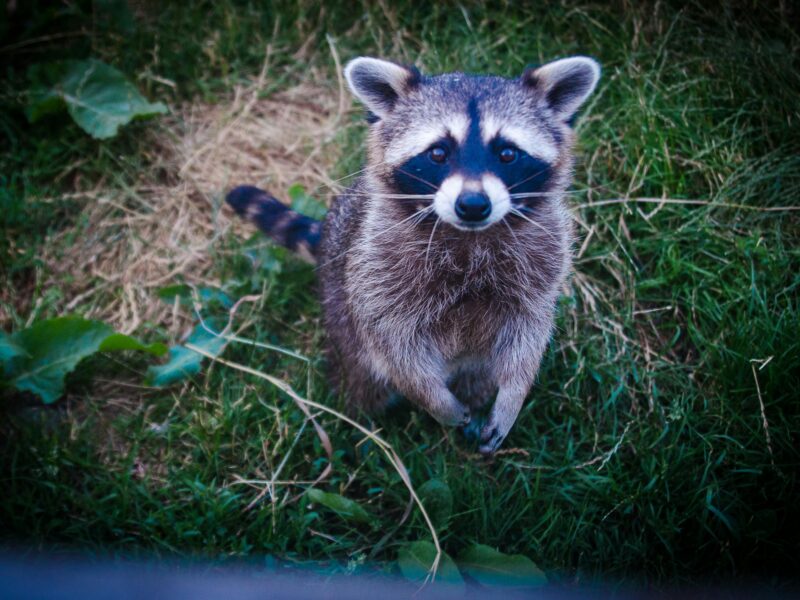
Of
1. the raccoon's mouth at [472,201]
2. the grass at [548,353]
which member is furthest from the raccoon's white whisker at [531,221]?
the grass at [548,353]

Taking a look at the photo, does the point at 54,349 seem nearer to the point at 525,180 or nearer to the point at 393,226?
the point at 393,226

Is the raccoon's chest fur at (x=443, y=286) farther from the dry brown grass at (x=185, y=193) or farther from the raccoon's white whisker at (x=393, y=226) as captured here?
the dry brown grass at (x=185, y=193)


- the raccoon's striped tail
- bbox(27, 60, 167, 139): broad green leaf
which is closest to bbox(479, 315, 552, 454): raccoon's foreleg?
the raccoon's striped tail

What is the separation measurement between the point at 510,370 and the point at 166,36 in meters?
3.02

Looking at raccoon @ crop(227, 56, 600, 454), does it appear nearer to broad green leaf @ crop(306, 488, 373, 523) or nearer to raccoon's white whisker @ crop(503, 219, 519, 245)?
raccoon's white whisker @ crop(503, 219, 519, 245)

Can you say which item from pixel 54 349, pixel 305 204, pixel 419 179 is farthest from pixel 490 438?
pixel 54 349

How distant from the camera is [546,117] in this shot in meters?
2.75

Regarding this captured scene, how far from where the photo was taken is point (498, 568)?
2.65 m

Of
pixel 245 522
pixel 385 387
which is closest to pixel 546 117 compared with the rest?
pixel 385 387

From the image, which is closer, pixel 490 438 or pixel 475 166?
pixel 475 166

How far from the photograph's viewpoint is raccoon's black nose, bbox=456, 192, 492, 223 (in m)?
2.35

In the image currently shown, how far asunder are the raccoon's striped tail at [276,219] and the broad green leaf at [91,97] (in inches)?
32.8

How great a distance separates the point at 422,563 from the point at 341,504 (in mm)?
405

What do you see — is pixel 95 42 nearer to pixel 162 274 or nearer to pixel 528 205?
pixel 162 274
